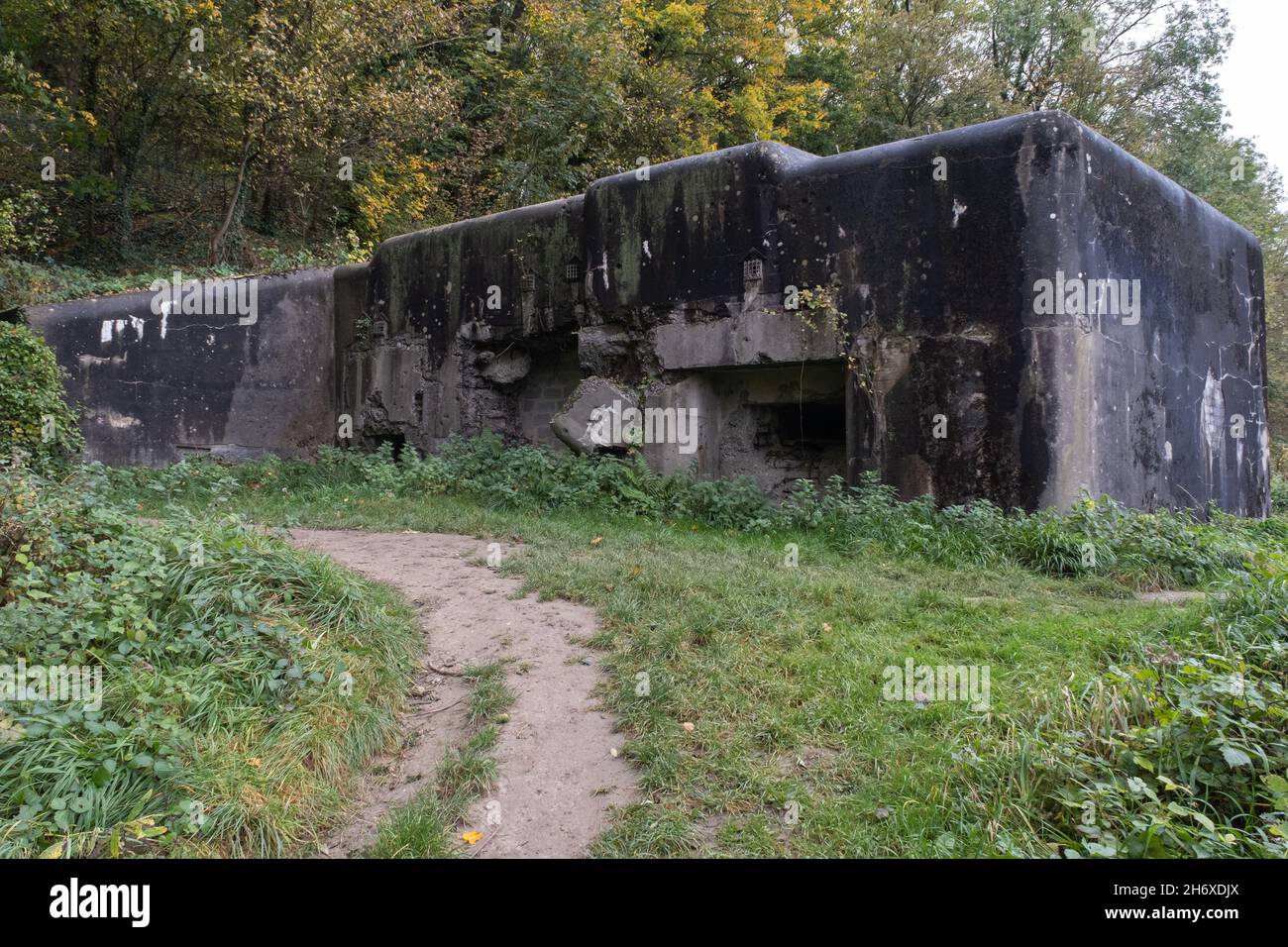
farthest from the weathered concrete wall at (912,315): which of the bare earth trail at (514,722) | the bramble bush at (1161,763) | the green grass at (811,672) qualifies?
the bramble bush at (1161,763)

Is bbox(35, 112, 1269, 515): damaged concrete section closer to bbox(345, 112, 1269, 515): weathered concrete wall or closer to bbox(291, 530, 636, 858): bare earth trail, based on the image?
bbox(345, 112, 1269, 515): weathered concrete wall

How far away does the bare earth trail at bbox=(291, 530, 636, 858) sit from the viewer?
3.14 metres

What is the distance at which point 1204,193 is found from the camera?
66.9ft

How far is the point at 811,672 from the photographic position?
4.05 m

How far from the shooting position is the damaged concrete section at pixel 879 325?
689cm

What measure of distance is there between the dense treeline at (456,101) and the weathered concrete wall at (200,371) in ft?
5.71

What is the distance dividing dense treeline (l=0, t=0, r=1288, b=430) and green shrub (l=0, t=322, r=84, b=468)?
222cm

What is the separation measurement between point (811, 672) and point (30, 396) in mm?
8614

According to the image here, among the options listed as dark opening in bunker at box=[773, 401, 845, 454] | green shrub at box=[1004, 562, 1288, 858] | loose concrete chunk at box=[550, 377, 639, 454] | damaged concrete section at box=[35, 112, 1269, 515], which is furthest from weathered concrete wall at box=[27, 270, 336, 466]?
green shrub at box=[1004, 562, 1288, 858]

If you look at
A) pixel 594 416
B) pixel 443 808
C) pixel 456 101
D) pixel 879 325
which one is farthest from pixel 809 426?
pixel 456 101

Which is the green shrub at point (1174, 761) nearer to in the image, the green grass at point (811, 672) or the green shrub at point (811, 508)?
the green grass at point (811, 672)

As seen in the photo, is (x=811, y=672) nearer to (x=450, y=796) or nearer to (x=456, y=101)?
(x=450, y=796)
